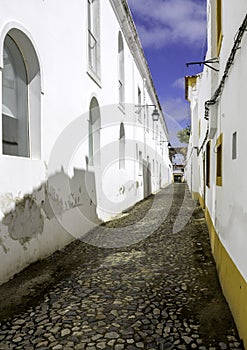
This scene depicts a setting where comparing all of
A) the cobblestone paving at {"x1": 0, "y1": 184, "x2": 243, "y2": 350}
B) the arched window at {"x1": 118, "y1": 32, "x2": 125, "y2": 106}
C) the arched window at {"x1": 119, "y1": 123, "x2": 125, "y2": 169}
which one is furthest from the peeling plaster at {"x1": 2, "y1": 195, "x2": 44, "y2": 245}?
the arched window at {"x1": 118, "y1": 32, "x2": 125, "y2": 106}

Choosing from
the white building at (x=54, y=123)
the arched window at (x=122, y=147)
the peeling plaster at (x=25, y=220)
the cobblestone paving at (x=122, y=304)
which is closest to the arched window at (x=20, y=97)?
the white building at (x=54, y=123)

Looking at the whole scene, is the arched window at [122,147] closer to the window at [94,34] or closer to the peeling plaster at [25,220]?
the window at [94,34]

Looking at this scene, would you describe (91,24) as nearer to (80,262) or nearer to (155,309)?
(80,262)

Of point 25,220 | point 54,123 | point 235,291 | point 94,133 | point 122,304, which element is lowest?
point 122,304

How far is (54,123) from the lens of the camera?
582 cm

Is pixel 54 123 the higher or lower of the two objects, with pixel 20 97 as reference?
lower

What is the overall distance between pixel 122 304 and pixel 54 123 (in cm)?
346

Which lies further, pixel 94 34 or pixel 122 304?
pixel 94 34

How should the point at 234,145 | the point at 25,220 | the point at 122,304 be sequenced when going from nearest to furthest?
1. the point at 234,145
2. the point at 122,304
3. the point at 25,220

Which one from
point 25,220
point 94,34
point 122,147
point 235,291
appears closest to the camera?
point 235,291

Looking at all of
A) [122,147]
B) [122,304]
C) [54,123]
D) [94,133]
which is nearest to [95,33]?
[94,133]

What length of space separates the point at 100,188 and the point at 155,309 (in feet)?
18.7

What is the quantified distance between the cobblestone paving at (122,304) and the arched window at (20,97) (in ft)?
6.55

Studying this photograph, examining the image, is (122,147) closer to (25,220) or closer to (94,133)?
(94,133)
